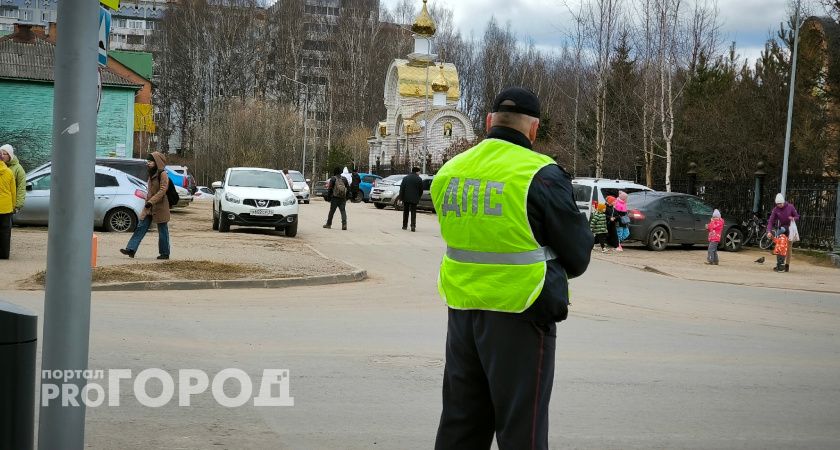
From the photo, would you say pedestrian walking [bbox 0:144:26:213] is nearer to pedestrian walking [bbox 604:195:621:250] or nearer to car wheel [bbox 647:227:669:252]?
pedestrian walking [bbox 604:195:621:250]

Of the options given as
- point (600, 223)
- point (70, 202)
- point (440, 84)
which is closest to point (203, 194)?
point (440, 84)

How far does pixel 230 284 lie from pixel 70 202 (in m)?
10.6

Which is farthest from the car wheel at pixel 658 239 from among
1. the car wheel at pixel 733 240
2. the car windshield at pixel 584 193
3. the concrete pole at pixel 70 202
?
the concrete pole at pixel 70 202

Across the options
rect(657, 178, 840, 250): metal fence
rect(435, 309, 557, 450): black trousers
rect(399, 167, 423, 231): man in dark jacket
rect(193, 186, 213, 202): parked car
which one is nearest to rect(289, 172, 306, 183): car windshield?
rect(193, 186, 213, 202): parked car

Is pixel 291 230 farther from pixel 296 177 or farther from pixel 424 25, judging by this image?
pixel 424 25

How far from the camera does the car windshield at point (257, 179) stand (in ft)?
86.7

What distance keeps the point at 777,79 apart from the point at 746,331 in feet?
92.5

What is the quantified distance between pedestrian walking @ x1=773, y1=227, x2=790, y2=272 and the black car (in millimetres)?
4667

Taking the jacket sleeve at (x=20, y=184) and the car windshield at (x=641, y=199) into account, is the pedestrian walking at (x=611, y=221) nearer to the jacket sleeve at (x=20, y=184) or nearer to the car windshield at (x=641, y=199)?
the car windshield at (x=641, y=199)

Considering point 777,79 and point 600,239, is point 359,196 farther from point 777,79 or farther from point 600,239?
point 600,239

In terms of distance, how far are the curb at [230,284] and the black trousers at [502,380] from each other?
32.9 feet

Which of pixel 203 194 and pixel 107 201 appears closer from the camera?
pixel 107 201

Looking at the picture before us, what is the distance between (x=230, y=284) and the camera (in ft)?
48.0

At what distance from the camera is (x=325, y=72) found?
89.0 meters
